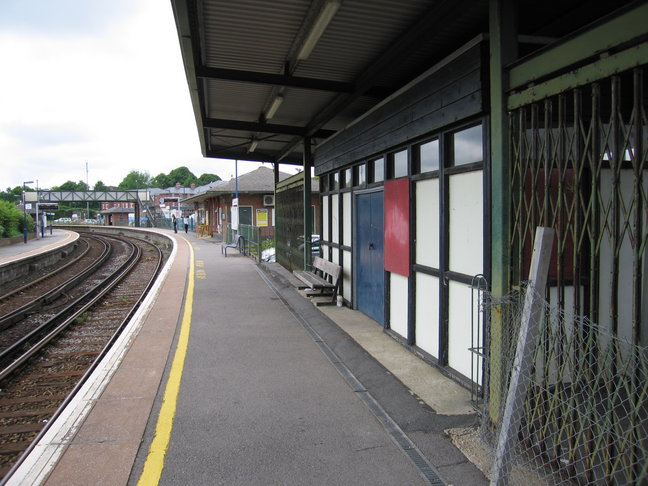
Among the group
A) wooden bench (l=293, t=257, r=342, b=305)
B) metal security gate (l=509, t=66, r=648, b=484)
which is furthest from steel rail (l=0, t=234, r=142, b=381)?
metal security gate (l=509, t=66, r=648, b=484)

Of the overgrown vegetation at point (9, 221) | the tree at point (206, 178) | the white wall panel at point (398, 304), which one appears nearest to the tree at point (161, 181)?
the tree at point (206, 178)

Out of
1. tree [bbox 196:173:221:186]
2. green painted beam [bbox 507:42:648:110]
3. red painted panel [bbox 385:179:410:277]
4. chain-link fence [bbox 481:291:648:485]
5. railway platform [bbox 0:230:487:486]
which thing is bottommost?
railway platform [bbox 0:230:487:486]

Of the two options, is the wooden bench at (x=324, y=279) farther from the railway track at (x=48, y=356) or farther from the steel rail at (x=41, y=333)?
the steel rail at (x=41, y=333)

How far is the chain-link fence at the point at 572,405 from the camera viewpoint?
278 centimetres

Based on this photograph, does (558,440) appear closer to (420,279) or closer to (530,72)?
(530,72)

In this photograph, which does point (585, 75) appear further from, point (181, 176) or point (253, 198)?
point (181, 176)

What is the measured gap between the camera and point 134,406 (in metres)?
4.58

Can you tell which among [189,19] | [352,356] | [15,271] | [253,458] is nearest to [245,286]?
[352,356]

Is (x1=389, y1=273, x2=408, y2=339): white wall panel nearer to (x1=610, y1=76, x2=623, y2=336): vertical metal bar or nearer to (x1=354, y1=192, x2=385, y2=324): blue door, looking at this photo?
(x1=354, y1=192, x2=385, y2=324): blue door

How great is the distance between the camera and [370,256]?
8078 mm

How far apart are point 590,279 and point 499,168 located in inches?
43.0

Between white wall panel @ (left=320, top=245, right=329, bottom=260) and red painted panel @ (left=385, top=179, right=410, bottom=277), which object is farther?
white wall panel @ (left=320, top=245, right=329, bottom=260)

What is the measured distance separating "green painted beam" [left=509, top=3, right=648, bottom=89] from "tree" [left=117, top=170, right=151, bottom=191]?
173 m

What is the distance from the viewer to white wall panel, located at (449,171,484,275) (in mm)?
4848
